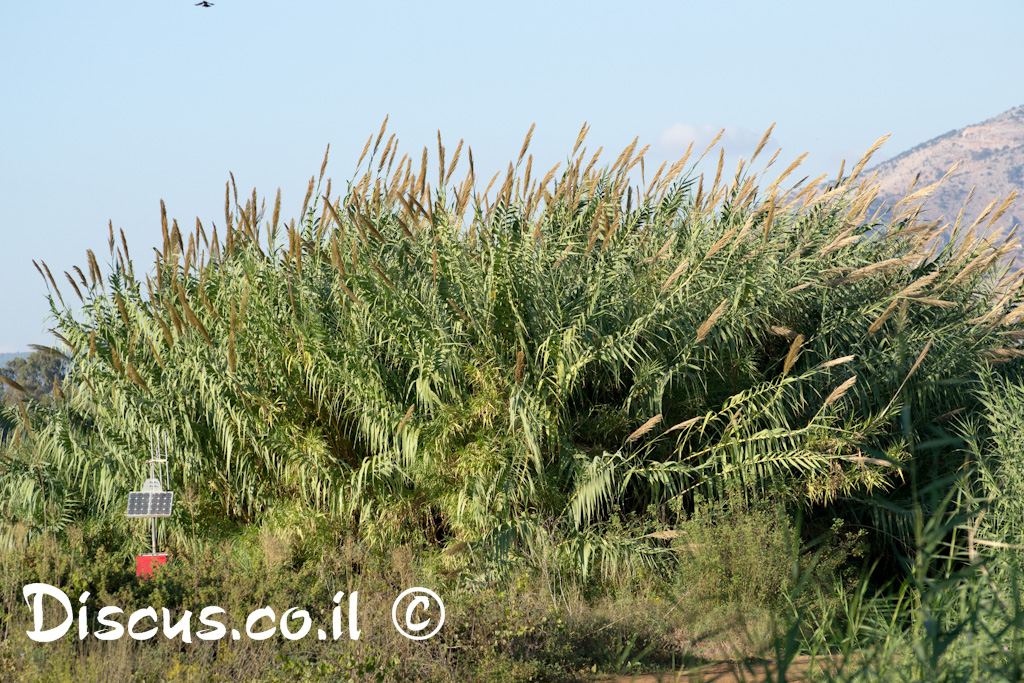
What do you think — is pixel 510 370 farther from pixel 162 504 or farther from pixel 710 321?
pixel 162 504

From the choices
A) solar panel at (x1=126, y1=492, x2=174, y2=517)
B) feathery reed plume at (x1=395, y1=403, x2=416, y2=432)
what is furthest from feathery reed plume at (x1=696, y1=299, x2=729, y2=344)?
solar panel at (x1=126, y1=492, x2=174, y2=517)

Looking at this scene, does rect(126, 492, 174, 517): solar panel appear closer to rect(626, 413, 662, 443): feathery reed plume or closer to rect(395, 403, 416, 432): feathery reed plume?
rect(395, 403, 416, 432): feathery reed plume

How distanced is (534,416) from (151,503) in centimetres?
227

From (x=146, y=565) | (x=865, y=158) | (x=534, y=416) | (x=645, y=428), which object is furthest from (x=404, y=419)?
(x=865, y=158)

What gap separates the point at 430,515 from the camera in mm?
5598

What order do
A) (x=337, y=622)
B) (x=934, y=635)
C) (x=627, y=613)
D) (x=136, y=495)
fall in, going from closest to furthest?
(x=934, y=635) → (x=337, y=622) → (x=627, y=613) → (x=136, y=495)

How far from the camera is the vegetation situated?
4.91m

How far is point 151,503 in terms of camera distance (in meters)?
5.09

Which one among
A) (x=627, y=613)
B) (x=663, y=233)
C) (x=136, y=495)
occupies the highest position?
(x=663, y=233)

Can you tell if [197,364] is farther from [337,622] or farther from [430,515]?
[337,622]

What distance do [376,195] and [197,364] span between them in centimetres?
180

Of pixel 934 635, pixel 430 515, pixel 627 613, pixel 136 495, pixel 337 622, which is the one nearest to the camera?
pixel 934 635

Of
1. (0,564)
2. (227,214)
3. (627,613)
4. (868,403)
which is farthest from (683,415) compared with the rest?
(0,564)

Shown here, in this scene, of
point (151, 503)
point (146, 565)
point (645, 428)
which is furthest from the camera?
point (151, 503)
